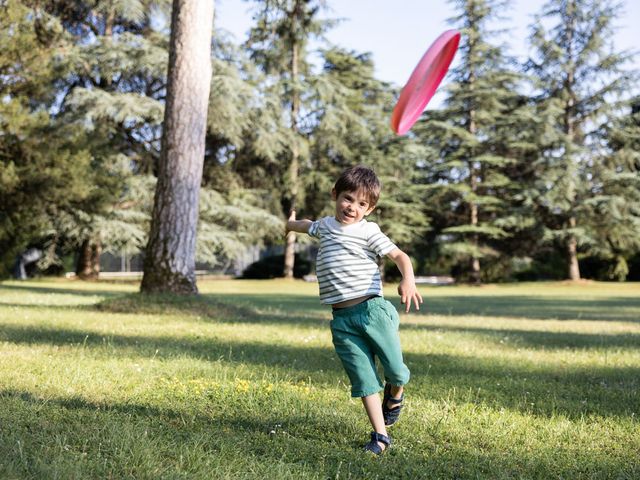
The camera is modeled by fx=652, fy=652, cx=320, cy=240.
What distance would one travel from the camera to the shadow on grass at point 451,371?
4.46 m

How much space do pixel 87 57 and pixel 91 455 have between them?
24.0 meters

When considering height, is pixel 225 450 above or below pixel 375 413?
below

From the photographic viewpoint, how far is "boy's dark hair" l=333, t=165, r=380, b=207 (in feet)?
11.1

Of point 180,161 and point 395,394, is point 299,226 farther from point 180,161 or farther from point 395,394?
point 180,161

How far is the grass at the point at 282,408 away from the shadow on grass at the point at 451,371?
2 centimetres

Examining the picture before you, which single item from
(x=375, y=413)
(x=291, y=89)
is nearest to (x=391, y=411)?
(x=375, y=413)

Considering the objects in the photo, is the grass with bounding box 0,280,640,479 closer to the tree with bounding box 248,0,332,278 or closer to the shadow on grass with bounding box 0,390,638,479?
the shadow on grass with bounding box 0,390,638,479

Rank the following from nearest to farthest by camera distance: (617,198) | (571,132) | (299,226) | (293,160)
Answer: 1. (299,226)
2. (617,198)
3. (293,160)
4. (571,132)

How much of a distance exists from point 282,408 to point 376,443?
0.84 m

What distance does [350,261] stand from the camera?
3.44m

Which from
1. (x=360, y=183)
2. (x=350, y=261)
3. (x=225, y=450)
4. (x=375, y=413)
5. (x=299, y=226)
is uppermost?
(x=360, y=183)

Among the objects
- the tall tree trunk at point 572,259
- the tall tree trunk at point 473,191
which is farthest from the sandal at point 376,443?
the tall tree trunk at point 572,259

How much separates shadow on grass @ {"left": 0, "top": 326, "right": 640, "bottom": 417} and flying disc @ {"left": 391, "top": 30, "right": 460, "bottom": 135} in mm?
1956

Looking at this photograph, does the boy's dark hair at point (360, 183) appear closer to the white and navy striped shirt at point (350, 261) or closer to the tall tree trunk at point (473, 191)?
the white and navy striped shirt at point (350, 261)
